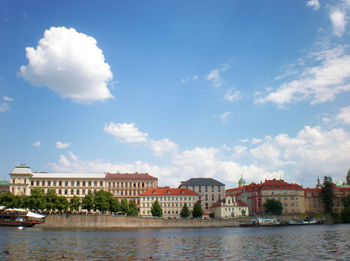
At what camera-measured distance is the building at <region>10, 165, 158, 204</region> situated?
459ft

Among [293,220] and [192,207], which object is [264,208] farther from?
[192,207]

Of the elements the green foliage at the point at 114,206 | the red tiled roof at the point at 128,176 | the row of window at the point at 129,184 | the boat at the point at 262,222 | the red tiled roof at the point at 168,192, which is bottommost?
the boat at the point at 262,222

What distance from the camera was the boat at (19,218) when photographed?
308 ft

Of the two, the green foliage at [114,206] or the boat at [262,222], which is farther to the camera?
the boat at [262,222]

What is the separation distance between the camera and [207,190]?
153 metres

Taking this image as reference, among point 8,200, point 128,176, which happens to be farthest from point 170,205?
point 8,200

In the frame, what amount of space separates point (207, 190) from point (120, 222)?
184 ft

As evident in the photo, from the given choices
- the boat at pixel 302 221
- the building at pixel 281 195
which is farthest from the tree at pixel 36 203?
the building at pixel 281 195

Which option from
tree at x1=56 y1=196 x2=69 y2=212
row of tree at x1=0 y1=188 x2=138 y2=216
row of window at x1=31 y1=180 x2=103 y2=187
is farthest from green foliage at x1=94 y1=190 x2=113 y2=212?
row of window at x1=31 y1=180 x2=103 y2=187

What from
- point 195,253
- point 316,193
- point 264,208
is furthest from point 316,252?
point 316,193

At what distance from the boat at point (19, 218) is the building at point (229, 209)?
64570 millimetres

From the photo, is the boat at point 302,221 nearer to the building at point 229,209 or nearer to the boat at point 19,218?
the building at point 229,209

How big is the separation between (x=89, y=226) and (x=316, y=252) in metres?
77.1

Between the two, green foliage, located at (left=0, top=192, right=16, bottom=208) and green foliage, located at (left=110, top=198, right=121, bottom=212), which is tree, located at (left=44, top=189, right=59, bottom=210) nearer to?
green foliage, located at (left=0, top=192, right=16, bottom=208)
